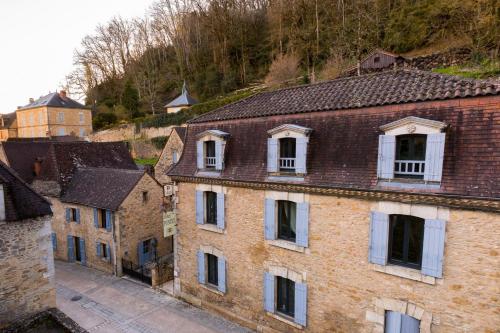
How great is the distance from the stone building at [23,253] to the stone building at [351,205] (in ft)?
17.1

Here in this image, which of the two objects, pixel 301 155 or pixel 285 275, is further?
pixel 285 275

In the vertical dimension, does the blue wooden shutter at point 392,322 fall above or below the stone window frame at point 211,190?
below

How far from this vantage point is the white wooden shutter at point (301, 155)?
9.41 meters

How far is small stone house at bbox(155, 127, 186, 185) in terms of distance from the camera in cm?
2428

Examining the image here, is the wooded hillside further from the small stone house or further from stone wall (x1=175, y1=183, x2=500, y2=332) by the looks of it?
stone wall (x1=175, y1=183, x2=500, y2=332)

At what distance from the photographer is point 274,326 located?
10.9 metres

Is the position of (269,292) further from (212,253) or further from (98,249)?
(98,249)

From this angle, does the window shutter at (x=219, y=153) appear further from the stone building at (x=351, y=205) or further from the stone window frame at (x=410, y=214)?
the stone window frame at (x=410, y=214)

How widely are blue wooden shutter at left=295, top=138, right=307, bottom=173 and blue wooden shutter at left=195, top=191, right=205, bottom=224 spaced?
4.83 m

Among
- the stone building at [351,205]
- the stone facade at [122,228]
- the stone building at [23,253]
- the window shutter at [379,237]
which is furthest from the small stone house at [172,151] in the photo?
the window shutter at [379,237]

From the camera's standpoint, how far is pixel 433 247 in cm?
743

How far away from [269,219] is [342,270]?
9.42 feet

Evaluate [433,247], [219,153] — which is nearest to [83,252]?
[219,153]

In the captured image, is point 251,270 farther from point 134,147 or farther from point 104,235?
point 134,147
